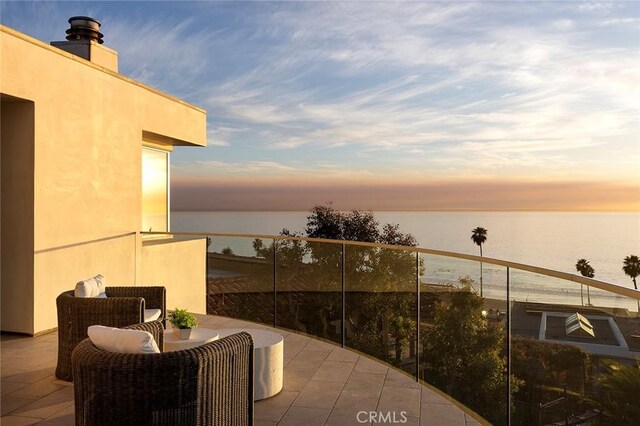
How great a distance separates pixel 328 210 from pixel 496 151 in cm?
871

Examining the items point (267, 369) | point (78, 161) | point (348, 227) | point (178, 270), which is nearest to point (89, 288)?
point (267, 369)

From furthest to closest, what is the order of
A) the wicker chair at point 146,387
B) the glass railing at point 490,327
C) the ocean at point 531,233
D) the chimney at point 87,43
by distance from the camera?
the ocean at point 531,233 < the chimney at point 87,43 < the glass railing at point 490,327 < the wicker chair at point 146,387

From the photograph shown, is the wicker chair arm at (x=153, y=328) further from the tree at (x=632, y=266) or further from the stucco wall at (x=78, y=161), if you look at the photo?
the tree at (x=632, y=266)

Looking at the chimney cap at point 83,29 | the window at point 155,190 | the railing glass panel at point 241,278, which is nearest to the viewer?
the railing glass panel at point 241,278

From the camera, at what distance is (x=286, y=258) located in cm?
746

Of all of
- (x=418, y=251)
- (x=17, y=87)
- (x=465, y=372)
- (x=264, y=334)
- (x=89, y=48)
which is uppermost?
(x=89, y=48)

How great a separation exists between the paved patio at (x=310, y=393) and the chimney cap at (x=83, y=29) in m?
4.47

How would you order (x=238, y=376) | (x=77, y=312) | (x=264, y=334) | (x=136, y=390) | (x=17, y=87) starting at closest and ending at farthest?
(x=136, y=390)
(x=238, y=376)
(x=77, y=312)
(x=264, y=334)
(x=17, y=87)

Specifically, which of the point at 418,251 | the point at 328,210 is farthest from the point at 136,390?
the point at 328,210

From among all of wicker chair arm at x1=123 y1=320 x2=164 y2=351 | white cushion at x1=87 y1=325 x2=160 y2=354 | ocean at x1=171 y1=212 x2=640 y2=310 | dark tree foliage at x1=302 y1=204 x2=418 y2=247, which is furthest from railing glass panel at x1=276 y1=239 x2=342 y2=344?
dark tree foliage at x1=302 y1=204 x2=418 y2=247

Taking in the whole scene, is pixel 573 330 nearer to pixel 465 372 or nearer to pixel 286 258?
pixel 465 372

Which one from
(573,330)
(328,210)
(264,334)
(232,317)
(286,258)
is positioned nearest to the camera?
(573,330)

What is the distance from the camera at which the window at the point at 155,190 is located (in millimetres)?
8664

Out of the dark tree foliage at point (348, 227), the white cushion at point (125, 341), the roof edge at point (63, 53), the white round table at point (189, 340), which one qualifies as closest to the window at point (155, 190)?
Answer: the roof edge at point (63, 53)
